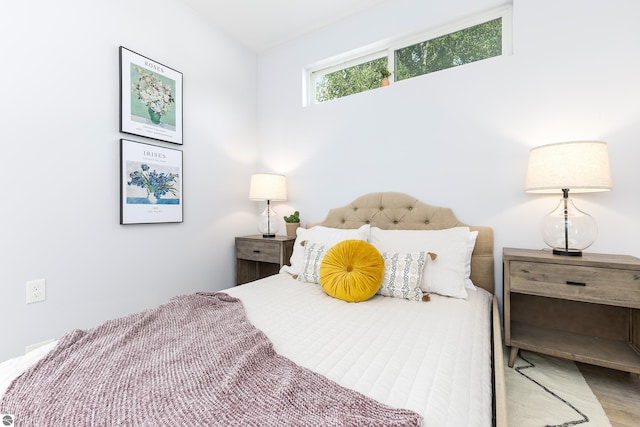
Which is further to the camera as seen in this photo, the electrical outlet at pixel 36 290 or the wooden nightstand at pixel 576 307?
the electrical outlet at pixel 36 290

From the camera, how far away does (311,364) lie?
927mm

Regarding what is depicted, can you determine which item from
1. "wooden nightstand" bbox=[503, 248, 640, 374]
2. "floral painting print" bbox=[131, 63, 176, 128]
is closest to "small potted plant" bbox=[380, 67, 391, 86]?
"wooden nightstand" bbox=[503, 248, 640, 374]

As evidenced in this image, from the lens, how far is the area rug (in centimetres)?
127

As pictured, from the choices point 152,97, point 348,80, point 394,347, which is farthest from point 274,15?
point 394,347

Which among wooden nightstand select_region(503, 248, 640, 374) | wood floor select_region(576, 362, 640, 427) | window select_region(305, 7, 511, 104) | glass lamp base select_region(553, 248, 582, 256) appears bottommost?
wood floor select_region(576, 362, 640, 427)

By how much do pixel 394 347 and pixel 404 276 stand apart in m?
0.66

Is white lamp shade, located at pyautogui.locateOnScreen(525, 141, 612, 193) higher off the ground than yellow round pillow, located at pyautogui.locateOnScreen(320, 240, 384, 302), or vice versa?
white lamp shade, located at pyautogui.locateOnScreen(525, 141, 612, 193)

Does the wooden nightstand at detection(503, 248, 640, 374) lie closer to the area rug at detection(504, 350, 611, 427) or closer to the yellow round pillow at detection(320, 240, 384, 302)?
the area rug at detection(504, 350, 611, 427)

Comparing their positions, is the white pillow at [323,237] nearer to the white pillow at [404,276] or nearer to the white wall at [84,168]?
the white pillow at [404,276]

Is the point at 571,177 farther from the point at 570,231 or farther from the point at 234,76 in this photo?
the point at 234,76

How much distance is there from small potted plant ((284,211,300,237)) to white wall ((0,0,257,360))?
0.69 meters

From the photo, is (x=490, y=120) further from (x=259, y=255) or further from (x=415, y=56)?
(x=259, y=255)

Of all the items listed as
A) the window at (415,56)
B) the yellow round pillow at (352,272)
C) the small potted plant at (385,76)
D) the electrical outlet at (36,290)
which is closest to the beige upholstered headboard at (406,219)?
the yellow round pillow at (352,272)

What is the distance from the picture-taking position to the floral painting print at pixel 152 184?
2.01 meters
